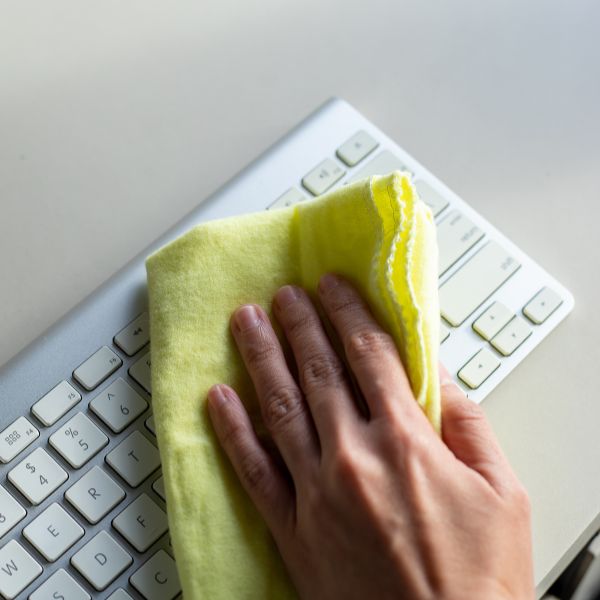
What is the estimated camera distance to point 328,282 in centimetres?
50

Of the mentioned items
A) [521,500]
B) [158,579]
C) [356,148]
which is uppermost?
[356,148]

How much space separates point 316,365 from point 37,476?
174 mm

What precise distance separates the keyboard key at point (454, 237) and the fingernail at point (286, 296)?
11cm

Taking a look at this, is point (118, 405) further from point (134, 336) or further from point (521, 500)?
point (521, 500)

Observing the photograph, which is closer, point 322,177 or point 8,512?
point 8,512

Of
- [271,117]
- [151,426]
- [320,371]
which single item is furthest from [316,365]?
[271,117]

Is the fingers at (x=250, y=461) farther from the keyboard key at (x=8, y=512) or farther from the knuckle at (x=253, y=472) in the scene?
the keyboard key at (x=8, y=512)

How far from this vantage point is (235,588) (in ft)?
1.49

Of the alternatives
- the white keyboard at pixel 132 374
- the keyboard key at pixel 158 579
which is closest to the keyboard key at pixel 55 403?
the white keyboard at pixel 132 374

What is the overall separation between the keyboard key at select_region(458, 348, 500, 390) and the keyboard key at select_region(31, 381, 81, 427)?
0.24 metres

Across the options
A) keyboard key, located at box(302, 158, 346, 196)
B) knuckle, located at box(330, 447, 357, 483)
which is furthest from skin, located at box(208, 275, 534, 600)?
keyboard key, located at box(302, 158, 346, 196)

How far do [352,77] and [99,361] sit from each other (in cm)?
31

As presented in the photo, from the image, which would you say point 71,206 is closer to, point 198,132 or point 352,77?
→ point 198,132

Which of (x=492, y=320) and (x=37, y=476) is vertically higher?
(x=37, y=476)
